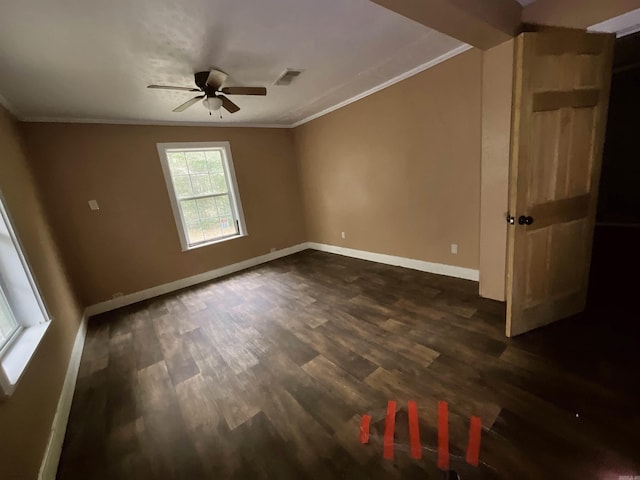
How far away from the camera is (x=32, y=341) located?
5.94 feet

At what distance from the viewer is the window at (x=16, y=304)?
1762 mm

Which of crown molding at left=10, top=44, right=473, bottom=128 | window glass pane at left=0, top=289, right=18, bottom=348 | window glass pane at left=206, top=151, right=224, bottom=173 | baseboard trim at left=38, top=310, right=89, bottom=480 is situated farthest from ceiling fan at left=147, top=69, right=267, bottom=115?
baseboard trim at left=38, top=310, right=89, bottom=480

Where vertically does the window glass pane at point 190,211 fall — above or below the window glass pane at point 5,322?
above

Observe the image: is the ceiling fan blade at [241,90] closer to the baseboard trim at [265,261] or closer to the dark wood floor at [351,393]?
the dark wood floor at [351,393]

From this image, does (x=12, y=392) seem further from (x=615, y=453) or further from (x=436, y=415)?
(x=615, y=453)

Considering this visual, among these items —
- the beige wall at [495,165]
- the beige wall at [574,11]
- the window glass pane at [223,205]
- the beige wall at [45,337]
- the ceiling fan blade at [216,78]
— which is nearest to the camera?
the beige wall at [45,337]

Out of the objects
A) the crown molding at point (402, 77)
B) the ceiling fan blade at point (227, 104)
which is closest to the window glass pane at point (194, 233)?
the ceiling fan blade at point (227, 104)

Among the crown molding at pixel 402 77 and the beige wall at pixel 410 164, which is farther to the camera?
the beige wall at pixel 410 164

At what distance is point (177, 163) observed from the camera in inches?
163

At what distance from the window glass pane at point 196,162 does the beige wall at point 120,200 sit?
25 cm

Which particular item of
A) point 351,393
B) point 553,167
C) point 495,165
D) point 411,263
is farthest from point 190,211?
point 553,167

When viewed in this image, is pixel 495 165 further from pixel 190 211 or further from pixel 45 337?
pixel 190 211

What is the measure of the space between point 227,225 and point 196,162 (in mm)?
1138

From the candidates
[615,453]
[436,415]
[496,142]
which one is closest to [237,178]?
[496,142]
